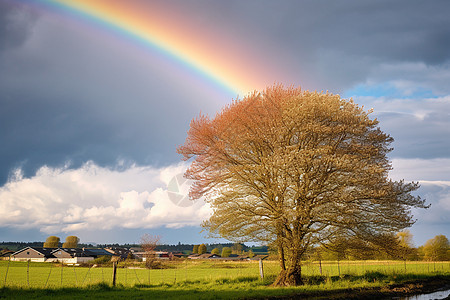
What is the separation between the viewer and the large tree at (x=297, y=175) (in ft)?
69.5

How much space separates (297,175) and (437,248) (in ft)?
209

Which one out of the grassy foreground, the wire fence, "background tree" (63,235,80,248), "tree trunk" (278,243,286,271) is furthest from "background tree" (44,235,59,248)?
"tree trunk" (278,243,286,271)

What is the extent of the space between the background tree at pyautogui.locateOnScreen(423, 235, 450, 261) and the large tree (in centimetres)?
5721

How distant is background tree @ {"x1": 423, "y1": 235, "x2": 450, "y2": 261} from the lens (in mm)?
68062

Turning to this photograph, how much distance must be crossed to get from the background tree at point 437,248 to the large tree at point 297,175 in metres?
57.2

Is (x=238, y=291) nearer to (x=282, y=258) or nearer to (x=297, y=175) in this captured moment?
(x=282, y=258)

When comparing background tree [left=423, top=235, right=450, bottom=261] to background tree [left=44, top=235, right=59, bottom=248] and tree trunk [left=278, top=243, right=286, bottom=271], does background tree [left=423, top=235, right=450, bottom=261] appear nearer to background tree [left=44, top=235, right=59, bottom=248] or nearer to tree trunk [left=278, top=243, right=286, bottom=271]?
tree trunk [left=278, top=243, right=286, bottom=271]

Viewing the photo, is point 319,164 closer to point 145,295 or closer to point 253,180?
point 253,180

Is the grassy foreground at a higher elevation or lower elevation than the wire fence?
higher

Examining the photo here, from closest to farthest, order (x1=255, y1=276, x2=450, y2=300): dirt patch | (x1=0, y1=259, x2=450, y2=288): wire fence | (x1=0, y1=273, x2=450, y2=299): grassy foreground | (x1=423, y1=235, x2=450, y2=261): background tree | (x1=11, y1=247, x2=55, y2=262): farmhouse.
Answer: (x1=0, y1=273, x2=450, y2=299): grassy foreground < (x1=255, y1=276, x2=450, y2=300): dirt patch < (x1=0, y1=259, x2=450, y2=288): wire fence < (x1=423, y1=235, x2=450, y2=261): background tree < (x1=11, y1=247, x2=55, y2=262): farmhouse

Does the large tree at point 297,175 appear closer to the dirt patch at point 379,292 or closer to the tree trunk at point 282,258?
the tree trunk at point 282,258

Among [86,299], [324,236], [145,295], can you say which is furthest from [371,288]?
[86,299]

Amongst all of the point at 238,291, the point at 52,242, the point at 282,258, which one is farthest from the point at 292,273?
the point at 52,242

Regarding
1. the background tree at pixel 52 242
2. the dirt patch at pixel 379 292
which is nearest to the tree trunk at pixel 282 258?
the dirt patch at pixel 379 292
